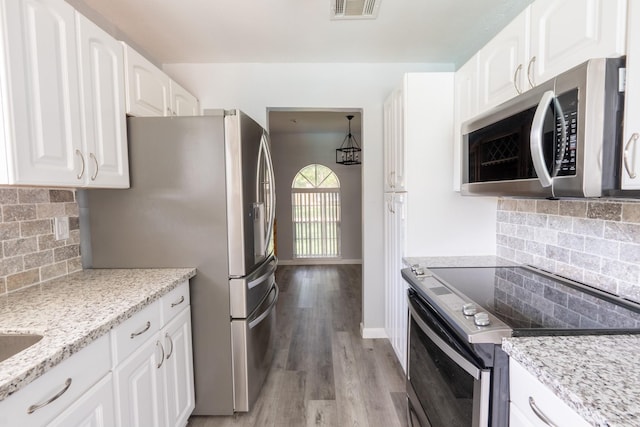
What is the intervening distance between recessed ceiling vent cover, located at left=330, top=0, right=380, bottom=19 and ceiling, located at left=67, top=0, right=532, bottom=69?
4 centimetres

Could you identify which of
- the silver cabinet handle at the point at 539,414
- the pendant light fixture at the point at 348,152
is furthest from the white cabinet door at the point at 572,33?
the pendant light fixture at the point at 348,152

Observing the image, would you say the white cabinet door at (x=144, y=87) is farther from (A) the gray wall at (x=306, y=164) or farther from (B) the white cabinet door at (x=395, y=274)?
(A) the gray wall at (x=306, y=164)

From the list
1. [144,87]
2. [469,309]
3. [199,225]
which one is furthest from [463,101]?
[144,87]

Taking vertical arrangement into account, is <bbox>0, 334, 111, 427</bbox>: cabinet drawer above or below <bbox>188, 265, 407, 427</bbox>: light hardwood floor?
above

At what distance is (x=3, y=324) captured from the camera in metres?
1.05

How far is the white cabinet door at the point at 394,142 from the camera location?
2.16 meters

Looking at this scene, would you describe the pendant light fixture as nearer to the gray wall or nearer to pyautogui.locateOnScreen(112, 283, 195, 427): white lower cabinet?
the gray wall

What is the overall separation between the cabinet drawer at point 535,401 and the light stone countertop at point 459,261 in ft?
2.96

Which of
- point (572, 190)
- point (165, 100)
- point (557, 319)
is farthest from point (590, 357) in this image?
point (165, 100)

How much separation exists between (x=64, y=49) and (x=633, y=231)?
239cm

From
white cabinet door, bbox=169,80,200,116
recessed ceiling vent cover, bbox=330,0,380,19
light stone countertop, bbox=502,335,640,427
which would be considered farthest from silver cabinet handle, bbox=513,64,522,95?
white cabinet door, bbox=169,80,200,116

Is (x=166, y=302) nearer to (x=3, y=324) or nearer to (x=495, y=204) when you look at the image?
(x=3, y=324)

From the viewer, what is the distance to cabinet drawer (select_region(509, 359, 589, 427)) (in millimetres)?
725

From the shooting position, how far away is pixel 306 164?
6.06 meters
